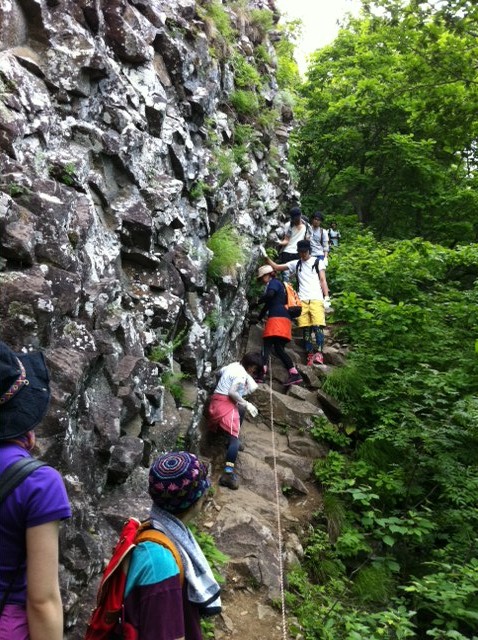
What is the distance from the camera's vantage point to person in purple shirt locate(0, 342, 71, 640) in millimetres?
1942

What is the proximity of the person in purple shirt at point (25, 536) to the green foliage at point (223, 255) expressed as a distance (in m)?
6.46

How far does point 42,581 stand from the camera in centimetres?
196

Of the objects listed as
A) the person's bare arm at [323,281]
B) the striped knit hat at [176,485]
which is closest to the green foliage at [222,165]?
the person's bare arm at [323,281]

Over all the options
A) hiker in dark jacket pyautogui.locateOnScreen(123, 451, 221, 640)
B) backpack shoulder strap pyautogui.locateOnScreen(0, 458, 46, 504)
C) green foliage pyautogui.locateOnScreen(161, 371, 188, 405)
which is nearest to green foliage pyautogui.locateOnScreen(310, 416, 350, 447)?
green foliage pyautogui.locateOnScreen(161, 371, 188, 405)

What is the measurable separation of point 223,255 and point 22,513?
7052 millimetres

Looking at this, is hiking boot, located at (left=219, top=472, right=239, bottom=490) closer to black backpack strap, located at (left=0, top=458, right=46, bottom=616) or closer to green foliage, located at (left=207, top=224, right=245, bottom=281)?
green foliage, located at (left=207, top=224, right=245, bottom=281)

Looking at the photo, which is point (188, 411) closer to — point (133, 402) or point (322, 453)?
point (133, 402)

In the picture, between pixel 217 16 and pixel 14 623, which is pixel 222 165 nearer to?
pixel 217 16

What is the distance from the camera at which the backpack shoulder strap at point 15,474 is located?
76.0 inches

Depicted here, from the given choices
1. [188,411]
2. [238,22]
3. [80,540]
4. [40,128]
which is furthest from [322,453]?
[238,22]

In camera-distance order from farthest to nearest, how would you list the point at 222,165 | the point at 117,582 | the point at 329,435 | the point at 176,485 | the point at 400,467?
the point at 222,165
the point at 329,435
the point at 400,467
the point at 176,485
the point at 117,582

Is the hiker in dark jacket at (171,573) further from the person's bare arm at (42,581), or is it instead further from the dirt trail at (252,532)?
the dirt trail at (252,532)

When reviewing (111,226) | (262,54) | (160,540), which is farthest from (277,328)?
(262,54)

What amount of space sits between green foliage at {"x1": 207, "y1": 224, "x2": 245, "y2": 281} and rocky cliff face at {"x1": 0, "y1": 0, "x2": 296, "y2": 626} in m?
0.14
